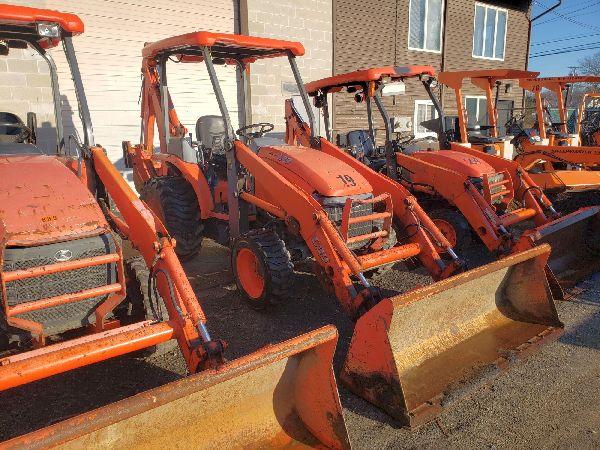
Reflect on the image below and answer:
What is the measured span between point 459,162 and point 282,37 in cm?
682

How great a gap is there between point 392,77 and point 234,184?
104 inches

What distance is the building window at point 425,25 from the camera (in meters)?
14.7

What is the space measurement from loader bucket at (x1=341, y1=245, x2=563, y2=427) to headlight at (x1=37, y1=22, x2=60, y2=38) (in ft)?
10.0

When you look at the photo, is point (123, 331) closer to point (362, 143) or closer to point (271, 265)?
point (271, 265)

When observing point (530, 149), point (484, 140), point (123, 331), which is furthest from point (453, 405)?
point (530, 149)

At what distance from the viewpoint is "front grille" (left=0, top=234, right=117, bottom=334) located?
273 centimetres

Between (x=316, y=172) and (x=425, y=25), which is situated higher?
(x=425, y=25)

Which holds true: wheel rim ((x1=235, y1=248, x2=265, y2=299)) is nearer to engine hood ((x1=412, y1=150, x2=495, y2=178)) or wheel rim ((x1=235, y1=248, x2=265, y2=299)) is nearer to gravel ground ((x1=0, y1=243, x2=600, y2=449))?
gravel ground ((x1=0, y1=243, x2=600, y2=449))

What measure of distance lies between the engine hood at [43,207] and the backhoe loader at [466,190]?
323 centimetres

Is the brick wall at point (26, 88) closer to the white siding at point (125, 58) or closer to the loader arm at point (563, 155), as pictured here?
the white siding at point (125, 58)

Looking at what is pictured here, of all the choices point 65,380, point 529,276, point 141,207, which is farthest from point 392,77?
point 65,380

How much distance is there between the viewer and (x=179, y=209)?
5.57 meters

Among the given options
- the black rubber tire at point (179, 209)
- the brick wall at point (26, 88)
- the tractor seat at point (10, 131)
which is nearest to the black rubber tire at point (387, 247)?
the black rubber tire at point (179, 209)

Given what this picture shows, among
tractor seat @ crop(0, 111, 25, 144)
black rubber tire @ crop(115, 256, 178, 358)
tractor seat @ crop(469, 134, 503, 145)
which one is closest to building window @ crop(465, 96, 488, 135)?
tractor seat @ crop(469, 134, 503, 145)
